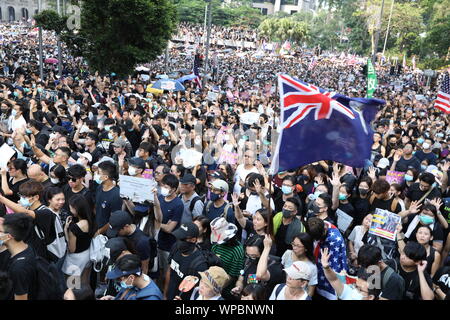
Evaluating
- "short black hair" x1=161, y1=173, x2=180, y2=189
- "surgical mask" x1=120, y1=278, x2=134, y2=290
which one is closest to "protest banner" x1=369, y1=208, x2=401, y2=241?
"short black hair" x1=161, y1=173, x2=180, y2=189

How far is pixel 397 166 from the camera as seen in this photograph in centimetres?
780

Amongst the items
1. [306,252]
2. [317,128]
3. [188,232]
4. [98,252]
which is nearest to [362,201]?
[317,128]

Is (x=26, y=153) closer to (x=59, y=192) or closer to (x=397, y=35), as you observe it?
(x=59, y=192)

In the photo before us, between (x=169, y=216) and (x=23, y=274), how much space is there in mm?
1867

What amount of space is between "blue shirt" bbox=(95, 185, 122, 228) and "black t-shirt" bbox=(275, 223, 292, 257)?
1826mm

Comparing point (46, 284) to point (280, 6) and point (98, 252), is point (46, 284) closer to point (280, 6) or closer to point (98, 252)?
point (98, 252)

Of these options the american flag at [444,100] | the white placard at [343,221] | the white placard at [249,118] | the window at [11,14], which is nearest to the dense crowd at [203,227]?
the white placard at [343,221]

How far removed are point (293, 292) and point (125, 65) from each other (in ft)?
56.6

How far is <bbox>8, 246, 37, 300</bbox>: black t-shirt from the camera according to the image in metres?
3.21

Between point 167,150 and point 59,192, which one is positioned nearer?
point 59,192

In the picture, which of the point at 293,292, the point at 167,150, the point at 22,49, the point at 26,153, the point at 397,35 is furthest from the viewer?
the point at 397,35

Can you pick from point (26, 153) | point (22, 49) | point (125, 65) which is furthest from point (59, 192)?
point (22, 49)

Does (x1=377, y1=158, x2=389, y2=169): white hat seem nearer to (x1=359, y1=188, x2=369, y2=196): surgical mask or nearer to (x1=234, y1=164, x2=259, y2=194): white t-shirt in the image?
(x1=359, y1=188, x2=369, y2=196): surgical mask

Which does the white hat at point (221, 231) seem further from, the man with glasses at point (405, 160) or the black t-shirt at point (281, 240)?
the man with glasses at point (405, 160)
